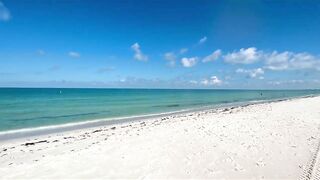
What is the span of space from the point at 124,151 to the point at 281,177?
5.51 metres

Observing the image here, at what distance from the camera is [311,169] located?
785 cm

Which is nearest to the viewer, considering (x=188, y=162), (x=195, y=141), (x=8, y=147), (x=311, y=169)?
(x=311, y=169)

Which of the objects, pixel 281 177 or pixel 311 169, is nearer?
pixel 281 177

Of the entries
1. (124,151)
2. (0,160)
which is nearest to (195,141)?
(124,151)

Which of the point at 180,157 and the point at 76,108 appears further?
the point at 76,108

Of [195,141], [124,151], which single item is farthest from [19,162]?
[195,141]

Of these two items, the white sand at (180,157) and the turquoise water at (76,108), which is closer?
the white sand at (180,157)

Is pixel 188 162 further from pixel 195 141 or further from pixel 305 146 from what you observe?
pixel 305 146

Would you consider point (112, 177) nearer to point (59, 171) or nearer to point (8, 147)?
point (59, 171)

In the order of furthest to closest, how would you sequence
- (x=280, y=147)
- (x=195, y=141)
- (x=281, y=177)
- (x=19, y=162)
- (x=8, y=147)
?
(x=8, y=147), (x=195, y=141), (x=280, y=147), (x=19, y=162), (x=281, y=177)

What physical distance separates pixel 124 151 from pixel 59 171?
2.75m

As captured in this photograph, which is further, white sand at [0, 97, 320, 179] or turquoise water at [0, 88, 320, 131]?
turquoise water at [0, 88, 320, 131]

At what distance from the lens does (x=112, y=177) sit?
7371 mm

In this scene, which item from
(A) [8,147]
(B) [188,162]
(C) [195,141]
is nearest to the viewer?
(B) [188,162]
